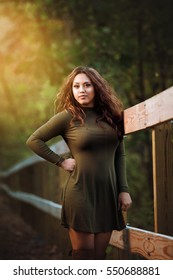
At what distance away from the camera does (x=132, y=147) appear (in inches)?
350

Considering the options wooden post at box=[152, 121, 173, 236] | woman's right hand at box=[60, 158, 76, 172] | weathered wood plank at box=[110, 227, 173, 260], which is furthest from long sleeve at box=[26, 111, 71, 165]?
weathered wood plank at box=[110, 227, 173, 260]

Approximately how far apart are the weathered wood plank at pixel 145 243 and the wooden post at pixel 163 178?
4.4 inches

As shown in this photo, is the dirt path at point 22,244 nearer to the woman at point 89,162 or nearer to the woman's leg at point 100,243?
the woman's leg at point 100,243

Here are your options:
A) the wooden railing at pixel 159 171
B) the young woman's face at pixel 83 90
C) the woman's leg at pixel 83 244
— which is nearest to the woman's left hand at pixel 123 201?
the wooden railing at pixel 159 171

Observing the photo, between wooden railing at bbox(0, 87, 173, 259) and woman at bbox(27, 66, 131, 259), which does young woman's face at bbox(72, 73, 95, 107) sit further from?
wooden railing at bbox(0, 87, 173, 259)

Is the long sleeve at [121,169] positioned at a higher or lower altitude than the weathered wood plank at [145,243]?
higher

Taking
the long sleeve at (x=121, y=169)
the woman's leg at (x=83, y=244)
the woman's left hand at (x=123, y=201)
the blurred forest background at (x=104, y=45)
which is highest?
the blurred forest background at (x=104, y=45)

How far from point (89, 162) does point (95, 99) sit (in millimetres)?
498

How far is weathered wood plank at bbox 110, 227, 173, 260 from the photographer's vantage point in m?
3.67

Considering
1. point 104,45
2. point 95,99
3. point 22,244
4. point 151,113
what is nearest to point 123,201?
point 151,113

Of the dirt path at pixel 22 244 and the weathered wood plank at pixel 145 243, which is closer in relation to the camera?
the weathered wood plank at pixel 145 243

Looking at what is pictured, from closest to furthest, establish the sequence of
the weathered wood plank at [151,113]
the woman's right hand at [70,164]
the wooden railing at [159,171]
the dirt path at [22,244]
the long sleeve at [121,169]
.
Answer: the weathered wood plank at [151,113]
the wooden railing at [159,171]
the woman's right hand at [70,164]
the long sleeve at [121,169]
the dirt path at [22,244]

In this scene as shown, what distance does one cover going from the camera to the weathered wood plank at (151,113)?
340 cm

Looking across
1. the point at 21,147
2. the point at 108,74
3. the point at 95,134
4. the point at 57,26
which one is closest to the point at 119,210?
the point at 95,134
